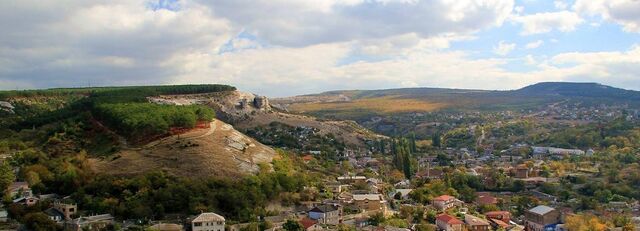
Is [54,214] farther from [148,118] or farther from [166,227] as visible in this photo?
[148,118]

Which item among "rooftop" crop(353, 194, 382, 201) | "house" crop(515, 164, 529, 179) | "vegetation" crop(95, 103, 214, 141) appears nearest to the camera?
"rooftop" crop(353, 194, 382, 201)

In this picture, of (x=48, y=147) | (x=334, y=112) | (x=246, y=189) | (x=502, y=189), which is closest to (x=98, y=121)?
(x=48, y=147)

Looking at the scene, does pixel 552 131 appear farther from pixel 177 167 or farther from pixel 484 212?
pixel 177 167

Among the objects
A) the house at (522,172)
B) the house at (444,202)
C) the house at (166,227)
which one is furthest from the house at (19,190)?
the house at (522,172)

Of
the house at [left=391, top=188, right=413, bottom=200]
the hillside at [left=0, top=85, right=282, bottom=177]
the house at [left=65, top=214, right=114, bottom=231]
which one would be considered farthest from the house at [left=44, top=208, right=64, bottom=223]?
the house at [left=391, top=188, right=413, bottom=200]

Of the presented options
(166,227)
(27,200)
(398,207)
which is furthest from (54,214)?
(398,207)

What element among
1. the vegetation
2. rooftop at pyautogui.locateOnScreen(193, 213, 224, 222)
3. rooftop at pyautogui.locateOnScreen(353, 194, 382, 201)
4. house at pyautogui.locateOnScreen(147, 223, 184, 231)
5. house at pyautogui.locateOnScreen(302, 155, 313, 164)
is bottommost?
house at pyautogui.locateOnScreen(147, 223, 184, 231)

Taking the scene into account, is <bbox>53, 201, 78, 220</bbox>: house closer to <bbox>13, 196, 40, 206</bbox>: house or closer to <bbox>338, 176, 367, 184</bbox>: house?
<bbox>13, 196, 40, 206</bbox>: house
